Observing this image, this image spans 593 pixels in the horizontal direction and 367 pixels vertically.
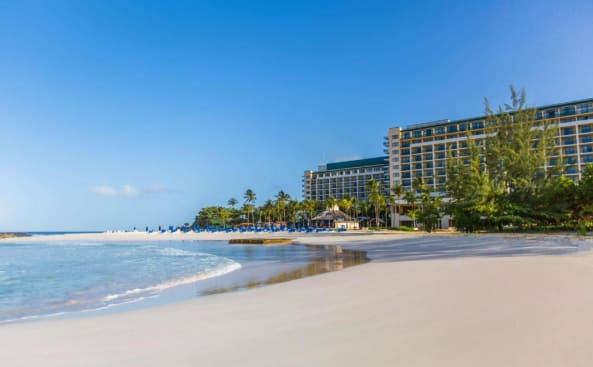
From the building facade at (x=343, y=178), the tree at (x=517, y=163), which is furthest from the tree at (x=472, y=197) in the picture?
the building facade at (x=343, y=178)

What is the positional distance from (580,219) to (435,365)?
122ft

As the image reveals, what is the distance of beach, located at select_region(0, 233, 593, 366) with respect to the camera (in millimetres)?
4012

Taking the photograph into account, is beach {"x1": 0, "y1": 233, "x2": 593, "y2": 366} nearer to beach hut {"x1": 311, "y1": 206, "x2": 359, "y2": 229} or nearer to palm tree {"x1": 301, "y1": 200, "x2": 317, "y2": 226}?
beach hut {"x1": 311, "y1": 206, "x2": 359, "y2": 229}

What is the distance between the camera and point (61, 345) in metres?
4.95

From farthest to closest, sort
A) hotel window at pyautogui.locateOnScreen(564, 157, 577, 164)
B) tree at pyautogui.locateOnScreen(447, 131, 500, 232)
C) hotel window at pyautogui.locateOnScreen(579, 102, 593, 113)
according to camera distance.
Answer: hotel window at pyautogui.locateOnScreen(579, 102, 593, 113), hotel window at pyautogui.locateOnScreen(564, 157, 577, 164), tree at pyautogui.locateOnScreen(447, 131, 500, 232)

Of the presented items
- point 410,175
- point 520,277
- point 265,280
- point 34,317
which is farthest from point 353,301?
point 410,175

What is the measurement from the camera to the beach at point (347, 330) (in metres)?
4.01

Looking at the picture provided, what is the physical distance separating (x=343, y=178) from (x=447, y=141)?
154 feet

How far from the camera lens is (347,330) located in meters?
Answer: 5.06

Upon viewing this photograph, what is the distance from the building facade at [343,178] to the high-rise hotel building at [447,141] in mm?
22023

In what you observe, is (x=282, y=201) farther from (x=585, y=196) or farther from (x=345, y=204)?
(x=585, y=196)

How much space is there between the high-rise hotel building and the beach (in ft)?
237

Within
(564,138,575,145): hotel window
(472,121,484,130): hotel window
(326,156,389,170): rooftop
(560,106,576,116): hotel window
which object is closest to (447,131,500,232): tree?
(564,138,575,145): hotel window

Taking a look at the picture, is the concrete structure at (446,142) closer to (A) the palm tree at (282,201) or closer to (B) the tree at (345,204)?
→ (B) the tree at (345,204)
